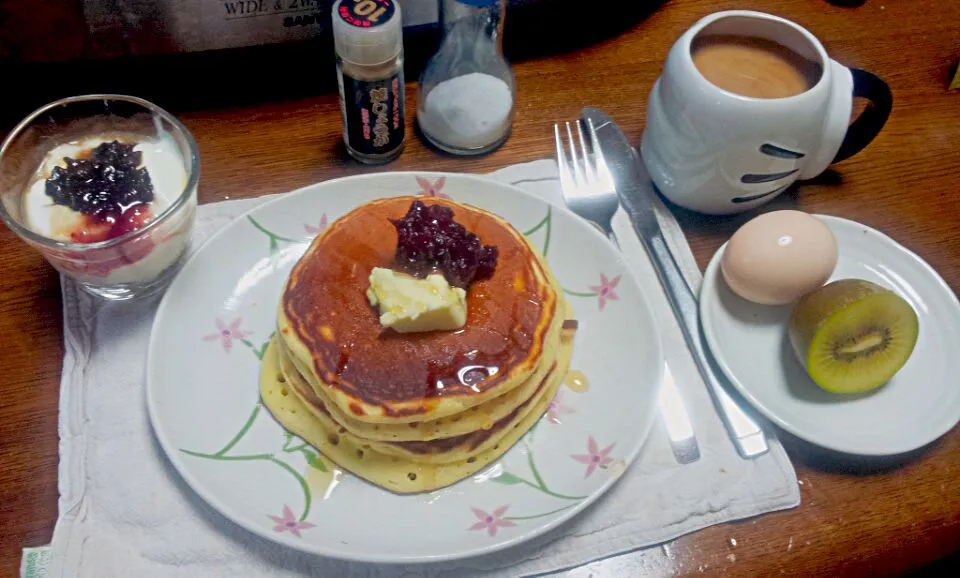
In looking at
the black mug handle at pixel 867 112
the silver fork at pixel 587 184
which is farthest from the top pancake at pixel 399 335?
the black mug handle at pixel 867 112

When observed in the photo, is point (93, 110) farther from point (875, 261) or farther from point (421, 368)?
A: point (875, 261)

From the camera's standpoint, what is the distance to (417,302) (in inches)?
37.2

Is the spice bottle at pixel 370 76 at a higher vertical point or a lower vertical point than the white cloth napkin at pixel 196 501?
higher

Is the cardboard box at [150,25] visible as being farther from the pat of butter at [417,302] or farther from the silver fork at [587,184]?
the pat of butter at [417,302]

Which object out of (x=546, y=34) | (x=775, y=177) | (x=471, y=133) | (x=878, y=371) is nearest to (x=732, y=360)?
(x=878, y=371)

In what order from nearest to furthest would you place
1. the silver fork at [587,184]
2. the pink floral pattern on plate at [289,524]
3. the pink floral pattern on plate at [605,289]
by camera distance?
the pink floral pattern on plate at [289,524] < the pink floral pattern on plate at [605,289] < the silver fork at [587,184]

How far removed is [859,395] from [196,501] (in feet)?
3.19

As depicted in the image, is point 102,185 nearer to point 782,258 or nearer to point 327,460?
point 327,460

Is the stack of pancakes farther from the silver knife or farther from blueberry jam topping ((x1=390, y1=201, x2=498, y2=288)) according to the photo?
the silver knife

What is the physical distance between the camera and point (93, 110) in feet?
3.97

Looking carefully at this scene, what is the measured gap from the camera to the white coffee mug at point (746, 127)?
112 cm

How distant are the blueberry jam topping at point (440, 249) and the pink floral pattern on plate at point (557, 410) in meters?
0.22

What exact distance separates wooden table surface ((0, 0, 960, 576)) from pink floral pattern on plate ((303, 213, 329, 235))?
0.47ft

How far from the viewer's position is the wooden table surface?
0.99m
